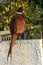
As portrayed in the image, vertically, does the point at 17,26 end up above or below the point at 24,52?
above

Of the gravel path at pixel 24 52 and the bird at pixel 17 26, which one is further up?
the bird at pixel 17 26

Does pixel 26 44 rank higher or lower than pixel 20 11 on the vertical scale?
lower

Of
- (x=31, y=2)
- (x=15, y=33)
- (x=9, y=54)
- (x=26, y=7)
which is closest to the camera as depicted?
(x=15, y=33)

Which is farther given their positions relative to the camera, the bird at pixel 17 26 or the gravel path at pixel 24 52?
the gravel path at pixel 24 52

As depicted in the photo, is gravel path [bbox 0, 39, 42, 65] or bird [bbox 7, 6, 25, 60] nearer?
Answer: bird [bbox 7, 6, 25, 60]

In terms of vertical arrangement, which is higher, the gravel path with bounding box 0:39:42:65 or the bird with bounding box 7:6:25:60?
the bird with bounding box 7:6:25:60

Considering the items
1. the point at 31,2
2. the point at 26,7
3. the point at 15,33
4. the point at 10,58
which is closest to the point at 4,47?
the point at 10,58

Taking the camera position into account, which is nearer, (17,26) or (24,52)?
(17,26)

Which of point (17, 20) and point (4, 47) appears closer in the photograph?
point (17, 20)

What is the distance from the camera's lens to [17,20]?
2570 mm

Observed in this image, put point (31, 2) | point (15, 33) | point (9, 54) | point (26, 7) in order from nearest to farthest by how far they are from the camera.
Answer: point (15, 33) → point (9, 54) → point (26, 7) → point (31, 2)

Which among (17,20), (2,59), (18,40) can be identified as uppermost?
(17,20)

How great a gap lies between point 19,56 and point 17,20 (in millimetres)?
501

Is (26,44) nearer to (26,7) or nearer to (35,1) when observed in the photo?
(26,7)
